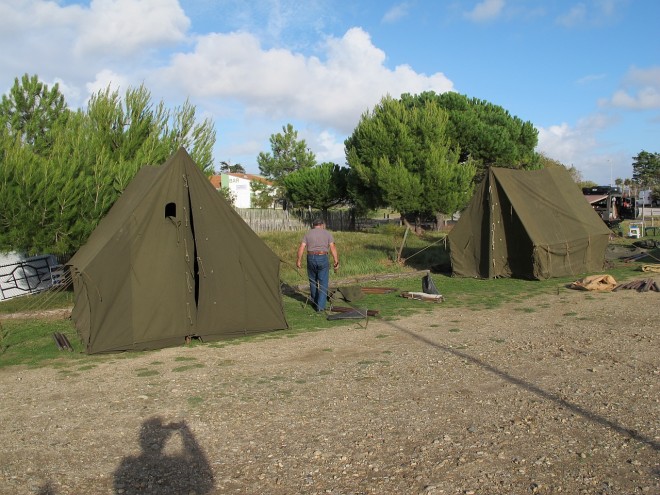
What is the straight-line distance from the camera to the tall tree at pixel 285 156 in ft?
200

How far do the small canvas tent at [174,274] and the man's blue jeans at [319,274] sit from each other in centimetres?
169

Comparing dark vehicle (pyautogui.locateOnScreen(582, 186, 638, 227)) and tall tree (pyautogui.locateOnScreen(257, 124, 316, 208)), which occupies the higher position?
tall tree (pyautogui.locateOnScreen(257, 124, 316, 208))

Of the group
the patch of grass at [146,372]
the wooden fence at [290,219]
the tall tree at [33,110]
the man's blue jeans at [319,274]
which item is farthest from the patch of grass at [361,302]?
the wooden fence at [290,219]

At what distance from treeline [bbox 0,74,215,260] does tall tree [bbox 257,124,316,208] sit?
4370cm

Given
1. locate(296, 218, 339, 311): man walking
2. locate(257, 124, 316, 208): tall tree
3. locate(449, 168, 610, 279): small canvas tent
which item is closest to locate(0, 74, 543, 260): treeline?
locate(296, 218, 339, 311): man walking

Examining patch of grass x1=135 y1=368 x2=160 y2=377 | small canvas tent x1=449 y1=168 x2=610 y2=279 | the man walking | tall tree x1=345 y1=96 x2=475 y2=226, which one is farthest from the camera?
tall tree x1=345 y1=96 x2=475 y2=226

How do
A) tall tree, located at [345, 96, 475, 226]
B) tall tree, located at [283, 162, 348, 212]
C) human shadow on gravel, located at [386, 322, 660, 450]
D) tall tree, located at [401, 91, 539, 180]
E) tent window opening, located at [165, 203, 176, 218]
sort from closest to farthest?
human shadow on gravel, located at [386, 322, 660, 450] → tent window opening, located at [165, 203, 176, 218] → tall tree, located at [345, 96, 475, 226] → tall tree, located at [401, 91, 539, 180] → tall tree, located at [283, 162, 348, 212]

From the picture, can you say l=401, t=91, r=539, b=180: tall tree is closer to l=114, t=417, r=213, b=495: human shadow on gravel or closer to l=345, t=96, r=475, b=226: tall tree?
l=345, t=96, r=475, b=226: tall tree

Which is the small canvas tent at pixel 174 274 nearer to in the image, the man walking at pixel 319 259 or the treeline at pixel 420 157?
the man walking at pixel 319 259

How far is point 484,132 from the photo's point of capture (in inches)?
1390

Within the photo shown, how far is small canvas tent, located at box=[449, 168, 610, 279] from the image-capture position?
14.5 m

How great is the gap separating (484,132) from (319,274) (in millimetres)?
27472

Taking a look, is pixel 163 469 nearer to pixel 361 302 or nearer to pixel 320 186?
pixel 361 302

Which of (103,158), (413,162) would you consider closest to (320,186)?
(413,162)
